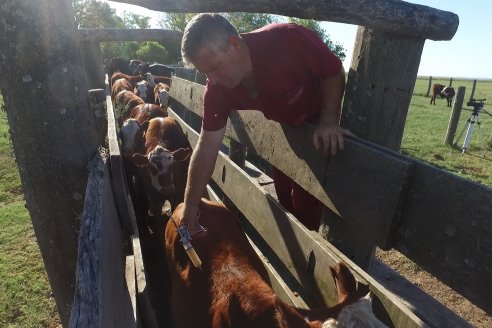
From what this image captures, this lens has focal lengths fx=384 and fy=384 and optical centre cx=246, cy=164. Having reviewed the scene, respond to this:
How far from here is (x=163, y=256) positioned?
13.6ft

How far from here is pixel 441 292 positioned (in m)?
4.18

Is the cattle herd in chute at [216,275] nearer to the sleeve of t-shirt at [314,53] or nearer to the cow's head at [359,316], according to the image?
the cow's head at [359,316]

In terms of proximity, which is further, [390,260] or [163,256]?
[390,260]

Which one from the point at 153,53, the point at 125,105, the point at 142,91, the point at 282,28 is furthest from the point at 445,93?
the point at 282,28

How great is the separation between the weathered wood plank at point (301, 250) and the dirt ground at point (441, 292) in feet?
8.15

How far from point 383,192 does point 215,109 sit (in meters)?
1.41

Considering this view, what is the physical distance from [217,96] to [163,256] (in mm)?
2261

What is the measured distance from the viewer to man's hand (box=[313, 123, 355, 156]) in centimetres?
179

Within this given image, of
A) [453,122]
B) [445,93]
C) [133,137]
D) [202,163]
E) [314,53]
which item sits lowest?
[445,93]

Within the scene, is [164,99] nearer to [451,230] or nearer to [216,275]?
[216,275]

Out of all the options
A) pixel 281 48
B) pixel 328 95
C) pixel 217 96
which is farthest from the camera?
pixel 217 96

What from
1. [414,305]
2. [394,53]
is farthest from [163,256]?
[394,53]

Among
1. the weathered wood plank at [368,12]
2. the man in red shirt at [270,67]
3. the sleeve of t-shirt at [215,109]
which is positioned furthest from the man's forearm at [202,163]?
the weathered wood plank at [368,12]

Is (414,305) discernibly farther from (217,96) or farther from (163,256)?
(163,256)
